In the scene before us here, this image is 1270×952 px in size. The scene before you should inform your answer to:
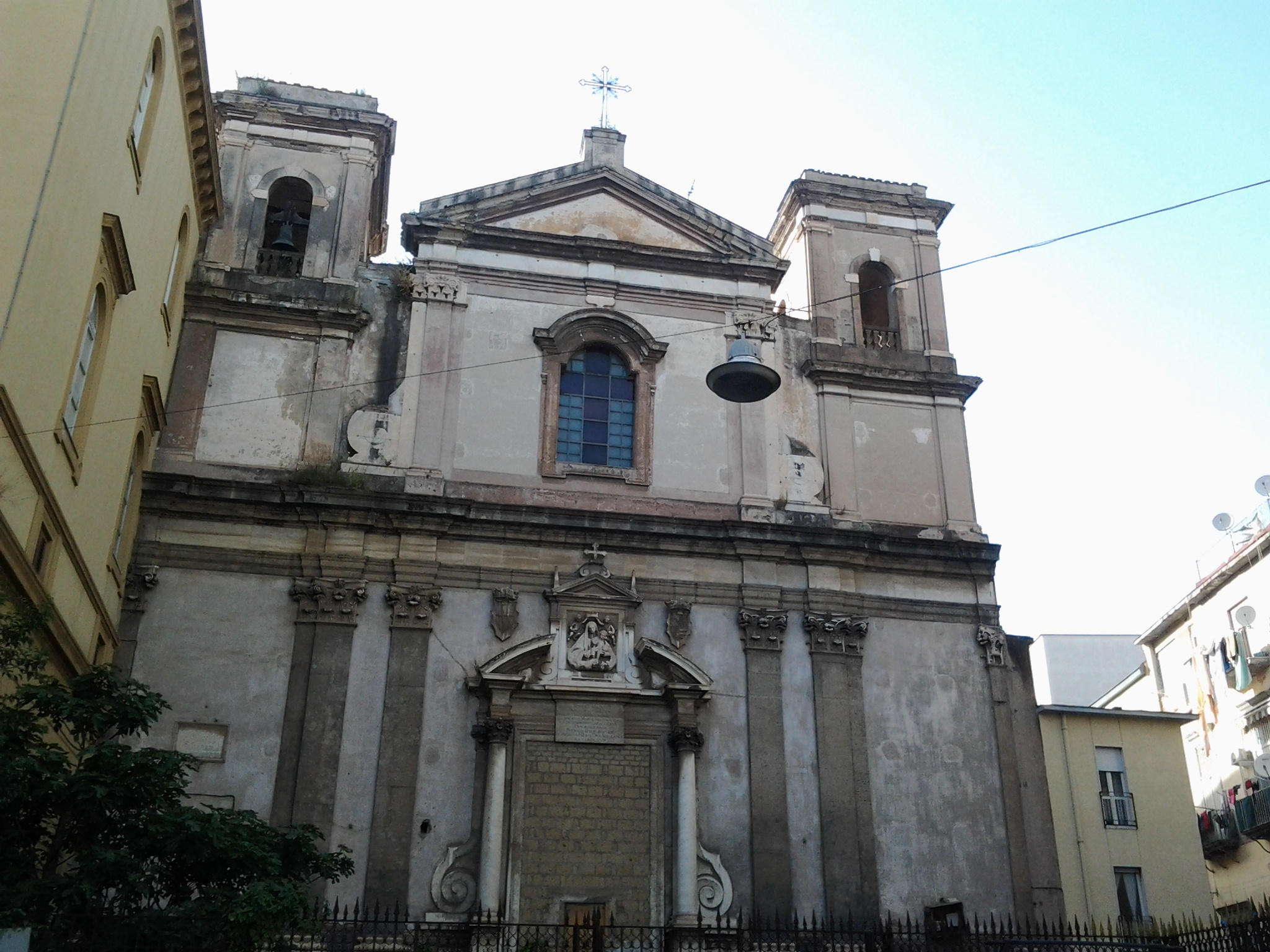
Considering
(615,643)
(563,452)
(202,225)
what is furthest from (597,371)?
(202,225)

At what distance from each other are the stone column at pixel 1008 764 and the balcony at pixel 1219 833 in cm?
1215

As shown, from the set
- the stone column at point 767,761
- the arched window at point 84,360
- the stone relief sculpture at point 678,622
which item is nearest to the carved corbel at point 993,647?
the stone column at point 767,761

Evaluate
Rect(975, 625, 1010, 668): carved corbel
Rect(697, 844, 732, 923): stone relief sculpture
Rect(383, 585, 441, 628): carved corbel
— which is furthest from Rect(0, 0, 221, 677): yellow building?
Rect(975, 625, 1010, 668): carved corbel

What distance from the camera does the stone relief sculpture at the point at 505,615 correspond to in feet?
58.7

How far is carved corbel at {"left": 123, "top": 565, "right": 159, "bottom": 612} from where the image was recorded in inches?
673

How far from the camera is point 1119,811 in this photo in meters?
21.8

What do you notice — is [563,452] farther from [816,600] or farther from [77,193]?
[77,193]

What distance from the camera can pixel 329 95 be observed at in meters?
21.5

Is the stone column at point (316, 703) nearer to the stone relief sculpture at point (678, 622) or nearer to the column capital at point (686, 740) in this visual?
the stone relief sculpture at point (678, 622)

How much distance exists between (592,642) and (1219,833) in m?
18.2

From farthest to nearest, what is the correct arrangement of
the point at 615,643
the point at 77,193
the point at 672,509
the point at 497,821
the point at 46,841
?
the point at 672,509 → the point at 615,643 → the point at 497,821 → the point at 77,193 → the point at 46,841

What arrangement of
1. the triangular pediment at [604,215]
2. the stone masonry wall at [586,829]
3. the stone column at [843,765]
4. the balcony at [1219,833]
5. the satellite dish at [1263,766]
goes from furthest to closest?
the balcony at [1219,833] < the satellite dish at [1263,766] < the triangular pediment at [604,215] < the stone column at [843,765] < the stone masonry wall at [586,829]

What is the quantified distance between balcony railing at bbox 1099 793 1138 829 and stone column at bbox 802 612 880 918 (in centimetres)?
621

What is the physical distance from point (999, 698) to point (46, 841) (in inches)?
511
